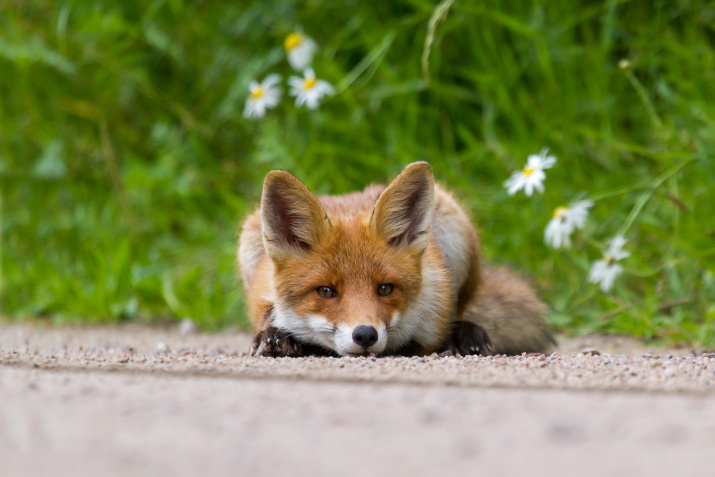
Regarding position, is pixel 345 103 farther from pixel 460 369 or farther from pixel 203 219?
pixel 460 369

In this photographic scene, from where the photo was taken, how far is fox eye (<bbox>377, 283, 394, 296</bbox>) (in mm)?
3932

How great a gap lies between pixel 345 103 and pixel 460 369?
14.9 ft

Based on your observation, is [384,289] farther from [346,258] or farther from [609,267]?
[609,267]

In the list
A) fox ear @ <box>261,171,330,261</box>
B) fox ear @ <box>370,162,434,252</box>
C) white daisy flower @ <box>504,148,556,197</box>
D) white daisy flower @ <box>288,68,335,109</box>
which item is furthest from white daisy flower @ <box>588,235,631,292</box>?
white daisy flower @ <box>288,68,335,109</box>

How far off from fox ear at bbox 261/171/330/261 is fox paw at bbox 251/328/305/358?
0.38 meters

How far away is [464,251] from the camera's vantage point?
4.68 meters

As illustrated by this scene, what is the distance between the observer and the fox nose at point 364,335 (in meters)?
3.66

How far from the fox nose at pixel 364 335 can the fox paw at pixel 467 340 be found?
2.56 feet

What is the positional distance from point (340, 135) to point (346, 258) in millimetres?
3392

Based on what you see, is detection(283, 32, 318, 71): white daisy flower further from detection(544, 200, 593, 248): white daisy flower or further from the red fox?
detection(544, 200, 593, 248): white daisy flower

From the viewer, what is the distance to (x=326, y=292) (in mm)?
3941

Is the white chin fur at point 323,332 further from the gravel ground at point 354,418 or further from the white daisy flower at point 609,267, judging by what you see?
the white daisy flower at point 609,267

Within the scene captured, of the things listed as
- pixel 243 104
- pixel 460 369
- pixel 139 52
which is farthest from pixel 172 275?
pixel 460 369

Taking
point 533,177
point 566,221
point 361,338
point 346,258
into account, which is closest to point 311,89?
point 533,177
